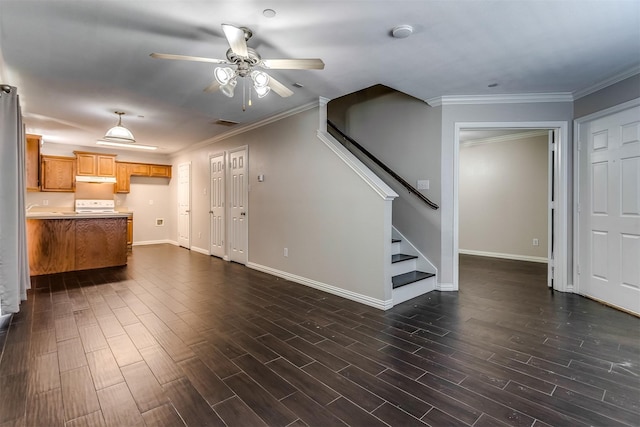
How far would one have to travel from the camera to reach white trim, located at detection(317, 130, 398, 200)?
133 inches

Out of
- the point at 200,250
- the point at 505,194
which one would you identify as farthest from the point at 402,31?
the point at 200,250

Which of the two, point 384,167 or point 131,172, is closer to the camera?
point 384,167

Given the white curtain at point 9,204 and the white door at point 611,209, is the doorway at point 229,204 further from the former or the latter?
the white door at point 611,209

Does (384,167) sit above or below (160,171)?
below

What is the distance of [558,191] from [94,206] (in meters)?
9.11

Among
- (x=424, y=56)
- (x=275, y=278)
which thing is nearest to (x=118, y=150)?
(x=275, y=278)

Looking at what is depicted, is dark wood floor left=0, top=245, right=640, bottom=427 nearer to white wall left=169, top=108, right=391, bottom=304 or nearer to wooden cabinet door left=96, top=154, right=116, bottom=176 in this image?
white wall left=169, top=108, right=391, bottom=304

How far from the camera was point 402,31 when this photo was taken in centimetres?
238

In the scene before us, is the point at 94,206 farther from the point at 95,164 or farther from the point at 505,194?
the point at 505,194

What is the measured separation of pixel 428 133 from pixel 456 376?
3124 mm

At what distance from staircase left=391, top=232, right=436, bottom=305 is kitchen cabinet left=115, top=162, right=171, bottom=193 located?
6.80 m

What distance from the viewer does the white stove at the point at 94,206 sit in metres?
7.05

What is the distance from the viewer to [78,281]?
450 centimetres

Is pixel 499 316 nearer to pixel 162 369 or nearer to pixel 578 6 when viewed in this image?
pixel 578 6
